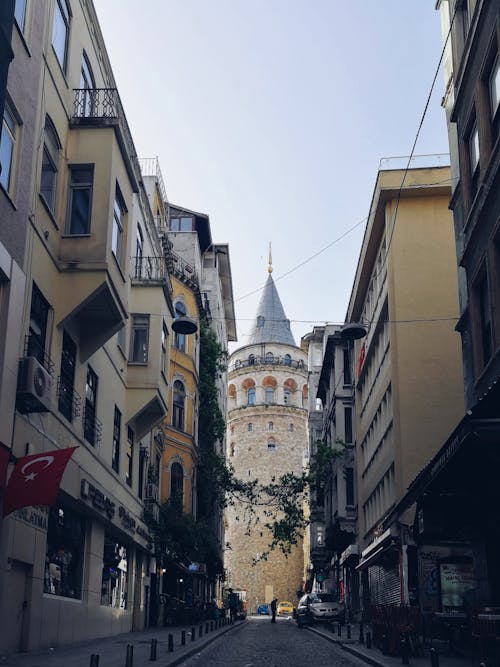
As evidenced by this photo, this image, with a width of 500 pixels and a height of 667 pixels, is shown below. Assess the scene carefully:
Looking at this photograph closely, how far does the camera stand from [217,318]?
6375 centimetres

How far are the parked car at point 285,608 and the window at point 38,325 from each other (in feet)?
221

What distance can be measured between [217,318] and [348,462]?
62.1ft

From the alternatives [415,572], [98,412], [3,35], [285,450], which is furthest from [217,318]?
[3,35]

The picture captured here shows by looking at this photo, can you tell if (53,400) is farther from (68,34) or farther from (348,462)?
(348,462)

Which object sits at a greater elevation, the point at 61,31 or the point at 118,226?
the point at 61,31

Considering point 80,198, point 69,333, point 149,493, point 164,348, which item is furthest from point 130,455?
point 80,198

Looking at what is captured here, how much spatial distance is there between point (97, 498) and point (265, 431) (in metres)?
71.8

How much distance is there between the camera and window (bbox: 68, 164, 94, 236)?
1895 centimetres

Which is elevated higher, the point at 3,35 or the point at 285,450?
the point at 285,450

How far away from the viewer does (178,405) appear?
42.4m

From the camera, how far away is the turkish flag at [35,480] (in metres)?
14.0

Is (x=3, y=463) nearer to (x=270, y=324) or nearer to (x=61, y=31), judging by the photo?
(x=61, y=31)

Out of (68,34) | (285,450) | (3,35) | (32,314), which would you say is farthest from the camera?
(285,450)

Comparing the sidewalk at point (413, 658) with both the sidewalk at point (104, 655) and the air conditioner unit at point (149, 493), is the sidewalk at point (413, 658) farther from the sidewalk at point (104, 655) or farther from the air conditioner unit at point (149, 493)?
the air conditioner unit at point (149, 493)
